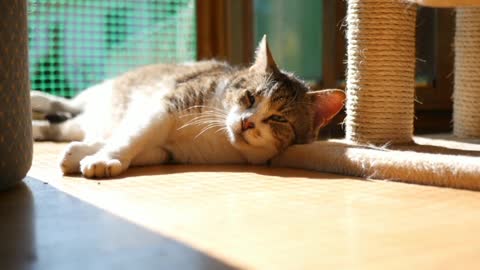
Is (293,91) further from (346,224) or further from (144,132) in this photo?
(346,224)

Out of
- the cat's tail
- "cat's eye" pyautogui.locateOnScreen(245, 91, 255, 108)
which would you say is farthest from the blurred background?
"cat's eye" pyautogui.locateOnScreen(245, 91, 255, 108)

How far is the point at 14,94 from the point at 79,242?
1.65 ft

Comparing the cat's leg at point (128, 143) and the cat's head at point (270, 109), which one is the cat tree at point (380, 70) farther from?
the cat's leg at point (128, 143)

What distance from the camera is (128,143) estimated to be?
1731 millimetres

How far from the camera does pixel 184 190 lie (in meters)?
1.44

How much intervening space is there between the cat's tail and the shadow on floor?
784mm

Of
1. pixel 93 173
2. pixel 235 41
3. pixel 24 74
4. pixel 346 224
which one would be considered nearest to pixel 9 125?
A: pixel 24 74

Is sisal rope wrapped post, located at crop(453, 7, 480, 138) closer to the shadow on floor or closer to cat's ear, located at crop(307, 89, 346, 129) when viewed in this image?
cat's ear, located at crop(307, 89, 346, 129)

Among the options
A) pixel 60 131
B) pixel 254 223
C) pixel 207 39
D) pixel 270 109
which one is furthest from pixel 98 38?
pixel 254 223

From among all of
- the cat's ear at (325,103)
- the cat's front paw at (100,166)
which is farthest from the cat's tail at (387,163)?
the cat's front paw at (100,166)

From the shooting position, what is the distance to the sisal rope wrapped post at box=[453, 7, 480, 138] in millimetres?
2256

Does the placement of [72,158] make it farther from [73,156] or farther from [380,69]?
[380,69]

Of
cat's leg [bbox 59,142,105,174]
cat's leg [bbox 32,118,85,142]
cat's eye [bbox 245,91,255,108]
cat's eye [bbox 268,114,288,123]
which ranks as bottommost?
→ cat's leg [bbox 32,118,85,142]

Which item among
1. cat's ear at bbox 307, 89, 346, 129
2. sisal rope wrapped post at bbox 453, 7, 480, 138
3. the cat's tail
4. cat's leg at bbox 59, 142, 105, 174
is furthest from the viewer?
sisal rope wrapped post at bbox 453, 7, 480, 138
